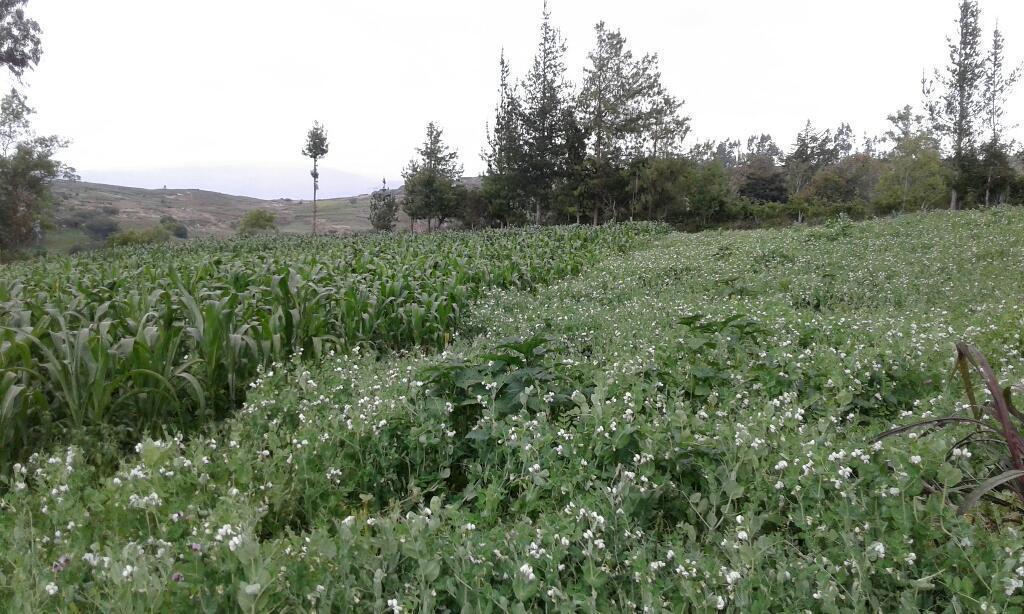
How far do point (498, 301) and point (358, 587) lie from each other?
6.57 metres

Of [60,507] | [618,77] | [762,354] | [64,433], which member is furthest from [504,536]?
[618,77]

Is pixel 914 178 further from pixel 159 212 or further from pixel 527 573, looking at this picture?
pixel 159 212

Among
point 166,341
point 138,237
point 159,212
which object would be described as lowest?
point 166,341

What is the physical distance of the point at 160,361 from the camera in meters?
4.29

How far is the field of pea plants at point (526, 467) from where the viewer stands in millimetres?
1683

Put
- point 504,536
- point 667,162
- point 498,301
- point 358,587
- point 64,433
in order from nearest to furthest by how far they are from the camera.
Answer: point 358,587, point 504,536, point 64,433, point 498,301, point 667,162

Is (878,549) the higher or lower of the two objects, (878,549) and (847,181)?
the lower

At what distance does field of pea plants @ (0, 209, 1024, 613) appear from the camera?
1.68 metres

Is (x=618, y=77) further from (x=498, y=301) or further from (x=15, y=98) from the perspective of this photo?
(x=15, y=98)

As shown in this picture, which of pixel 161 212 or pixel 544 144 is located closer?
pixel 544 144

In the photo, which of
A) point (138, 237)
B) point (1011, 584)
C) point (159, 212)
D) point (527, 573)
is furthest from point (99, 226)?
point (1011, 584)

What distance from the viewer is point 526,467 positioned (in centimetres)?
247

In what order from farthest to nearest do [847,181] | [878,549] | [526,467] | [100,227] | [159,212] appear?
[159,212]
[100,227]
[847,181]
[526,467]
[878,549]

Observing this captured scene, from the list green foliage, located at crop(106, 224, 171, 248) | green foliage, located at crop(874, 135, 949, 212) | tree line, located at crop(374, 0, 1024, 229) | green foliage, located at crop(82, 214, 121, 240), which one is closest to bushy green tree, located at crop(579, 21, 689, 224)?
tree line, located at crop(374, 0, 1024, 229)
